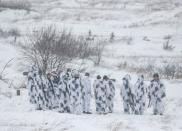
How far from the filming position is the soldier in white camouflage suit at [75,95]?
17.1 meters

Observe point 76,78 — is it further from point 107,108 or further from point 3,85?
point 3,85

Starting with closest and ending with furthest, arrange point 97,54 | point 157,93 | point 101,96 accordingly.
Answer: point 157,93
point 101,96
point 97,54

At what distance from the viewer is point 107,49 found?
135 ft

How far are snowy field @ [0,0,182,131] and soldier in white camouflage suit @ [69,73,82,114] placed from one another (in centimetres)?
75

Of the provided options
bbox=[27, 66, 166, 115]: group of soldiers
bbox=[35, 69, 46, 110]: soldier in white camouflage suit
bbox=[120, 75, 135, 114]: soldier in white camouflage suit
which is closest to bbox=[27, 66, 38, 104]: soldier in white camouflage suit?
bbox=[27, 66, 166, 115]: group of soldiers

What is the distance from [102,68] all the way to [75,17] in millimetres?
26385

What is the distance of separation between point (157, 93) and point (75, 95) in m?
3.15

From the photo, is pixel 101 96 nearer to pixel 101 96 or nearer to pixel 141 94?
pixel 101 96

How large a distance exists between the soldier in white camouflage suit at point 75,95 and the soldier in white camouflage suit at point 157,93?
2.76 metres

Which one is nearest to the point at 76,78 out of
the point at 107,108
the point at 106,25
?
the point at 107,108

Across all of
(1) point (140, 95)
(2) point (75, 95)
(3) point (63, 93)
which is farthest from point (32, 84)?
(1) point (140, 95)

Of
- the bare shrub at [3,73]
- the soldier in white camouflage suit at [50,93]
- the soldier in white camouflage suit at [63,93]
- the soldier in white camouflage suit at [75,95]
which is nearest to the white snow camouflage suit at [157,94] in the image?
the soldier in white camouflage suit at [75,95]

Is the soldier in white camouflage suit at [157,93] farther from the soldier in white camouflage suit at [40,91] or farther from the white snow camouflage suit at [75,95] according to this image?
the soldier in white camouflage suit at [40,91]

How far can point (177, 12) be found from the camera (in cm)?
5666
